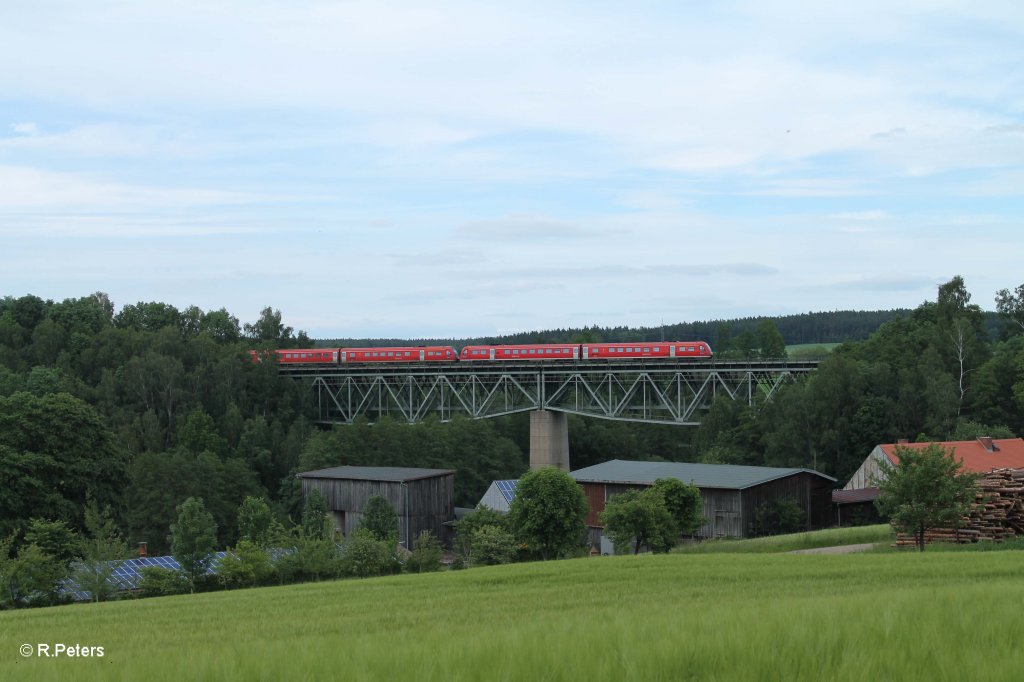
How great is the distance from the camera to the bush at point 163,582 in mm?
38438

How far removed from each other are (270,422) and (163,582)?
205ft

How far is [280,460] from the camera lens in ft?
302

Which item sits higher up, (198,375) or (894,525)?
(198,375)

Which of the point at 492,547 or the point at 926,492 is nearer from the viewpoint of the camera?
the point at 926,492

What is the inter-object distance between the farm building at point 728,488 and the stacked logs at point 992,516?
56.3 ft

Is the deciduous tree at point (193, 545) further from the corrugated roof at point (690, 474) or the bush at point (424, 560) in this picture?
the corrugated roof at point (690, 474)

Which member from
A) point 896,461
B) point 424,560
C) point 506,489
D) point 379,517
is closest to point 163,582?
point 424,560

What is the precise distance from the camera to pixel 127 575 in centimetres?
4359

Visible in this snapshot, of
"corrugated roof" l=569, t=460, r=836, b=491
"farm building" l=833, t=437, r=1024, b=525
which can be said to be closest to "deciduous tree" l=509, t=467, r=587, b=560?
"corrugated roof" l=569, t=460, r=836, b=491

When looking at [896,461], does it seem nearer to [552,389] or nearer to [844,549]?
[844,549]

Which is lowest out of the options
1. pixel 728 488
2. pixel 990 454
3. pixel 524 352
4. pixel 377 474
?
pixel 728 488

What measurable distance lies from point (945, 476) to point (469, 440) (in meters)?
61.9

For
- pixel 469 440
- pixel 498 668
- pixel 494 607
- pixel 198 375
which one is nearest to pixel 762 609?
pixel 498 668

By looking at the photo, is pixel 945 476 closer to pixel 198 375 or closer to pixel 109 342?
pixel 198 375
